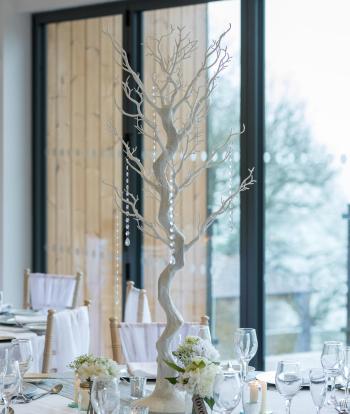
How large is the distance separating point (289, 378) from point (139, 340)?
1.23 meters

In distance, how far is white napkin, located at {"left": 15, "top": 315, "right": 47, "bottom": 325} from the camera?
451 cm

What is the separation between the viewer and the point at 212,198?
5410 millimetres

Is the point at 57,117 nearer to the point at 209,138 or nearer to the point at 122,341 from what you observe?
the point at 209,138

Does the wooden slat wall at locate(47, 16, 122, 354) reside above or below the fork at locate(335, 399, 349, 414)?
above

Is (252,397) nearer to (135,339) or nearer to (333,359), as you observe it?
(333,359)

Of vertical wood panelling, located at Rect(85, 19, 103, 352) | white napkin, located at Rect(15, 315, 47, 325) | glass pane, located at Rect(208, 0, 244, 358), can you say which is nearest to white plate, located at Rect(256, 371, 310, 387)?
white napkin, located at Rect(15, 315, 47, 325)

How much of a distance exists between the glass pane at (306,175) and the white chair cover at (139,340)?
154 centimetres

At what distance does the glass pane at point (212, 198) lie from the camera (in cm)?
529

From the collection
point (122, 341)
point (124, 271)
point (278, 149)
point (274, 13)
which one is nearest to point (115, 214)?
point (124, 271)

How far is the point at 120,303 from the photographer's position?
19.2 feet

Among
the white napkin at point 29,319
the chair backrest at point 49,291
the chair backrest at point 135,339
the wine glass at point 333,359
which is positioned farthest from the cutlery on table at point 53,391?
the chair backrest at point 49,291

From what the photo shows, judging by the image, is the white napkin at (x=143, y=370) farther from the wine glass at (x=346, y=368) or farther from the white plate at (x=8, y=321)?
the white plate at (x=8, y=321)

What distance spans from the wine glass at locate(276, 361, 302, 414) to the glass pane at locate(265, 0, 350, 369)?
2.41 m

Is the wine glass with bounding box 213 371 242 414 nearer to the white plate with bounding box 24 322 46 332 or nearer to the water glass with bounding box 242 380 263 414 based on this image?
the water glass with bounding box 242 380 263 414
